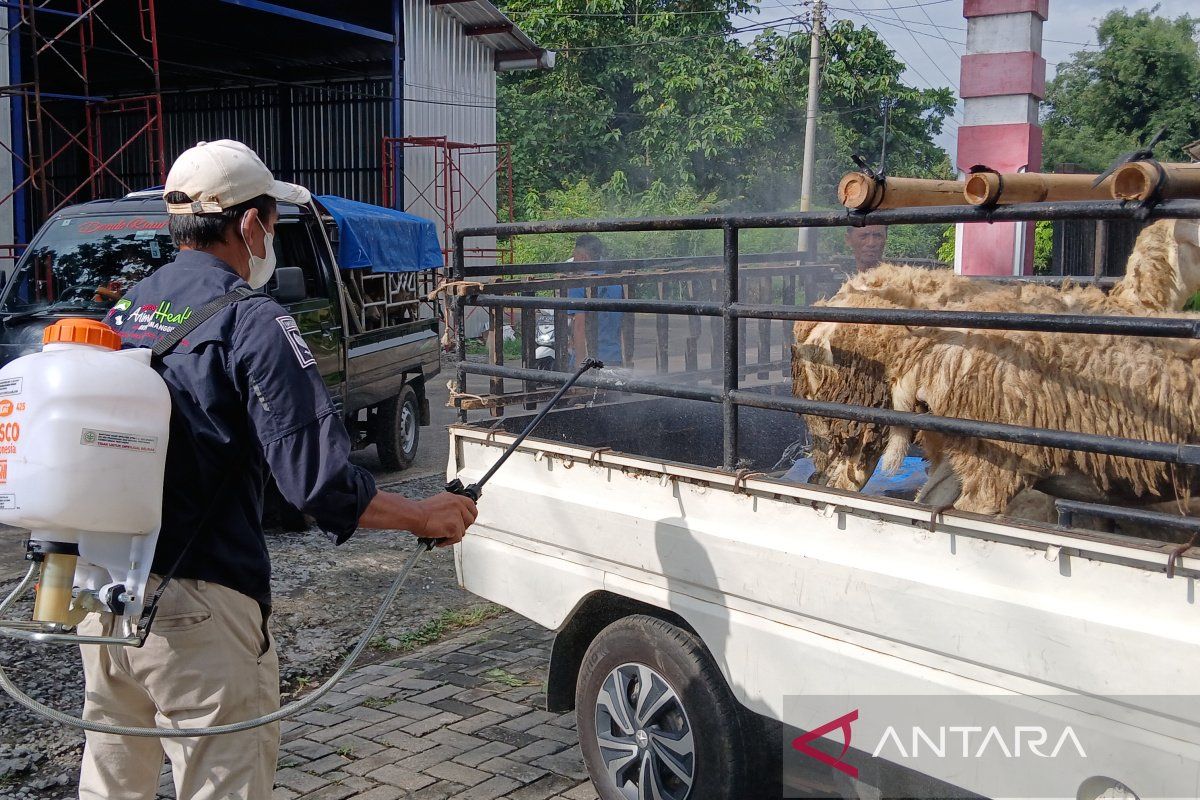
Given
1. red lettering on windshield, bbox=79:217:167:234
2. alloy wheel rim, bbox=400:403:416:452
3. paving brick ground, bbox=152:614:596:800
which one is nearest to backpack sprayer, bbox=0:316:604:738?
paving brick ground, bbox=152:614:596:800

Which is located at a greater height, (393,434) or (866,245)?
(866,245)

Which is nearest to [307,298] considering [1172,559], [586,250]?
[586,250]

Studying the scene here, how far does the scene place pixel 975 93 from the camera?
7922 millimetres

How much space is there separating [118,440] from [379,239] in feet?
33.3

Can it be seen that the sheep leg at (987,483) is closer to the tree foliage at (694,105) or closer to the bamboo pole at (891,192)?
the bamboo pole at (891,192)

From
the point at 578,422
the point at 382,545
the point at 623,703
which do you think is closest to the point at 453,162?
the point at 382,545

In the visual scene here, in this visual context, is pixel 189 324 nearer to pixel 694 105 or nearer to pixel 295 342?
pixel 295 342

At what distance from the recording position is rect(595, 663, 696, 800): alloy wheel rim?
3457 millimetres

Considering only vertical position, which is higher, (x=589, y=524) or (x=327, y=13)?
(x=327, y=13)

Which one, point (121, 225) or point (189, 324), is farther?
point (121, 225)

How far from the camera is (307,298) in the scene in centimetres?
865

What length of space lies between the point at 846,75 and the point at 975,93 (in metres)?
22.7

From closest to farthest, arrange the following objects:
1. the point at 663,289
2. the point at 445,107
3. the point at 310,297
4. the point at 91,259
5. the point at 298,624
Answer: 1. the point at 663,289
2. the point at 298,624
3. the point at 91,259
4. the point at 310,297
5. the point at 445,107

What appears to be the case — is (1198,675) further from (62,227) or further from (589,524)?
(62,227)
